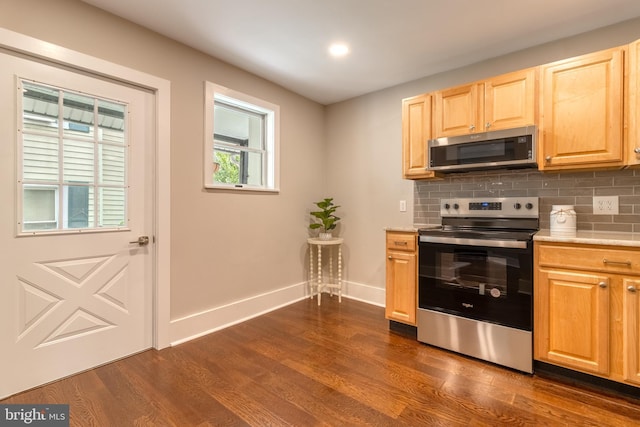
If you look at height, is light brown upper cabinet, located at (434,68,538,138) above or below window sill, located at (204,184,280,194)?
above

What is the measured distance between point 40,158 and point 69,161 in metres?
0.14

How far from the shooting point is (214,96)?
2787mm

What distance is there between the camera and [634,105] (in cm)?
189

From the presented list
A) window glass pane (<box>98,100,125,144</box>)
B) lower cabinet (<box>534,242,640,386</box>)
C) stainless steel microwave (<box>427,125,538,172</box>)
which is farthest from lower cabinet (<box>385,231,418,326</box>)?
window glass pane (<box>98,100,125,144</box>)

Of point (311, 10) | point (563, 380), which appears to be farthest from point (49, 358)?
point (563, 380)

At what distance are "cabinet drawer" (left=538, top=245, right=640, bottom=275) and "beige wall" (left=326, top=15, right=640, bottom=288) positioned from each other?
1287mm

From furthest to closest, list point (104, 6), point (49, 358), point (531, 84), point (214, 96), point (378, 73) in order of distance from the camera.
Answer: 1. point (378, 73)
2. point (214, 96)
3. point (531, 84)
4. point (104, 6)
5. point (49, 358)

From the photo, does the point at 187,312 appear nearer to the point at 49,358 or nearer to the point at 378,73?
the point at 49,358

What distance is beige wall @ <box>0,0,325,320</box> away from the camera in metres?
2.00

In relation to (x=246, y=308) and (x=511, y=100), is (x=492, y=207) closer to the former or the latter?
(x=511, y=100)

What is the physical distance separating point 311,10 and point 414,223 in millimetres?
2176

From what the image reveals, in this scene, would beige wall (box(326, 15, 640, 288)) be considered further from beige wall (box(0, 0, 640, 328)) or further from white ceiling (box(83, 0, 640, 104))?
white ceiling (box(83, 0, 640, 104))

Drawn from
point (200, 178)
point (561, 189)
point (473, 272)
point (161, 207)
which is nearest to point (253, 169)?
point (200, 178)

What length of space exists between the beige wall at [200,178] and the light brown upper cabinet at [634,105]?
2.86 m
